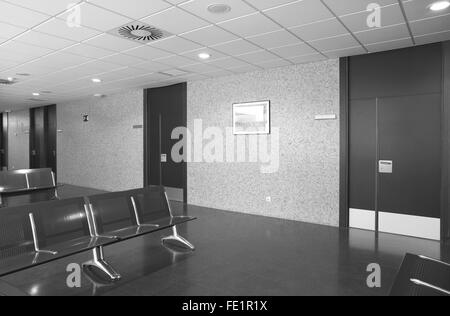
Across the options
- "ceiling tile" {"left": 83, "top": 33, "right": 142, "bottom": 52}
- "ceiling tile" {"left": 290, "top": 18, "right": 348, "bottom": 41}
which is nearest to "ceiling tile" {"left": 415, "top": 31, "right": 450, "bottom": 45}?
"ceiling tile" {"left": 290, "top": 18, "right": 348, "bottom": 41}

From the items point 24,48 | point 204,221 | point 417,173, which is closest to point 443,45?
point 417,173

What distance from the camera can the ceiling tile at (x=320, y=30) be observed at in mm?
3851

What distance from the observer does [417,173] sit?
4.79 meters

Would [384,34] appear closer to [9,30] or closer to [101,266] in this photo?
[101,266]

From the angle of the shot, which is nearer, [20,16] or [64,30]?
[20,16]

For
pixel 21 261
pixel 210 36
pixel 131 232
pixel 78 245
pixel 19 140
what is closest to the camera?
pixel 21 261

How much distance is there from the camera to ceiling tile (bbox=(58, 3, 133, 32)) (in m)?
3.45

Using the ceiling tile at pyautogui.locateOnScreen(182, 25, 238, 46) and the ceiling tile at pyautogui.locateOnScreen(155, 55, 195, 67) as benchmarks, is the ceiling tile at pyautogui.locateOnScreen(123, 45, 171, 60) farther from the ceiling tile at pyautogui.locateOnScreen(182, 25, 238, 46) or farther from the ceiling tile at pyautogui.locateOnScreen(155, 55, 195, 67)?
the ceiling tile at pyautogui.locateOnScreen(182, 25, 238, 46)

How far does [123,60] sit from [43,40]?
134 cm

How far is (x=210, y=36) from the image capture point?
169 inches

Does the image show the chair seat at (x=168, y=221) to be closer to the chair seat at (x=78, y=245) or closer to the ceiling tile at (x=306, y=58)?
the chair seat at (x=78, y=245)

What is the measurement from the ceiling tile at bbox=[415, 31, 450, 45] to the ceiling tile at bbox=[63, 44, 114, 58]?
4.65 meters

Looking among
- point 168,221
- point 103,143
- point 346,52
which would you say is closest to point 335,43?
point 346,52

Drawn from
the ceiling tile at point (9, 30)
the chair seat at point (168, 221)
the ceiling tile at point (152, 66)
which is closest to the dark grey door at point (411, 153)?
the chair seat at point (168, 221)
